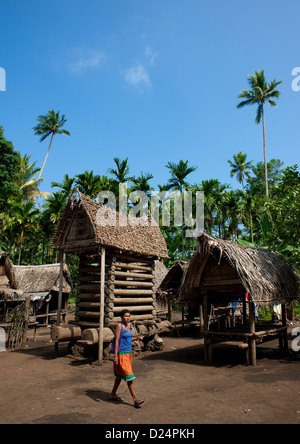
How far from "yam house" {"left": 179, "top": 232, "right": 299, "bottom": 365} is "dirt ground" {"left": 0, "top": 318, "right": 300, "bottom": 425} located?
82 centimetres

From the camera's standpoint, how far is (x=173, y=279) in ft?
63.3

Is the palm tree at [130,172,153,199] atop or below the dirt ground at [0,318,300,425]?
atop

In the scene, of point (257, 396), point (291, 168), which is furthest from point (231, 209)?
point (257, 396)

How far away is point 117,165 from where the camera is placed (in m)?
33.4

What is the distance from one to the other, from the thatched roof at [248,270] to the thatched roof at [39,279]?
14823 millimetres

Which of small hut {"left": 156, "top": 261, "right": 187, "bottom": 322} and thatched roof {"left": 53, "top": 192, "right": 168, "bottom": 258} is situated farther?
small hut {"left": 156, "top": 261, "right": 187, "bottom": 322}

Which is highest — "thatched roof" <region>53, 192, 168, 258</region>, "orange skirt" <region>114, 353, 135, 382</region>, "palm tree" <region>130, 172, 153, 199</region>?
"palm tree" <region>130, 172, 153, 199</region>

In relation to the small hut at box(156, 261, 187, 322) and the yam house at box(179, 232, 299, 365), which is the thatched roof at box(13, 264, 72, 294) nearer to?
the small hut at box(156, 261, 187, 322)

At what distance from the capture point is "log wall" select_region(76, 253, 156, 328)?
37.9 feet

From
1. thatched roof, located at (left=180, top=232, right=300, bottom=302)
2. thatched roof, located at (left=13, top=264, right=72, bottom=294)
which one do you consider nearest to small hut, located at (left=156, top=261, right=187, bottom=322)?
thatched roof, located at (left=180, top=232, right=300, bottom=302)

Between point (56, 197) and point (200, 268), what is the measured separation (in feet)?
79.3

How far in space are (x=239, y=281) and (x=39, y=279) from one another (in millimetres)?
17995

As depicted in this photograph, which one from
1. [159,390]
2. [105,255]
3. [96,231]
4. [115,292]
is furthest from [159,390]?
[105,255]
